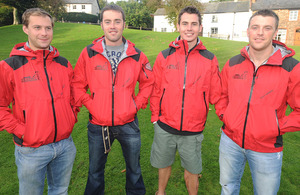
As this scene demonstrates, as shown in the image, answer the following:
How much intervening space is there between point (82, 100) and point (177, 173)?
2554 millimetres

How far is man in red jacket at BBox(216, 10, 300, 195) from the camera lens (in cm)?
270

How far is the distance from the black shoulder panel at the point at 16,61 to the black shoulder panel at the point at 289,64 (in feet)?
10.5

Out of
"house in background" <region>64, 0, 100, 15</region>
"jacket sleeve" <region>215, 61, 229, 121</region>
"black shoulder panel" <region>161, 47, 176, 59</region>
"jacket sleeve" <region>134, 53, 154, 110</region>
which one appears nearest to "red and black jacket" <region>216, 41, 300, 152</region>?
"jacket sleeve" <region>215, 61, 229, 121</region>

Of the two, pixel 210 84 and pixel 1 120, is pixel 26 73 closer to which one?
pixel 1 120

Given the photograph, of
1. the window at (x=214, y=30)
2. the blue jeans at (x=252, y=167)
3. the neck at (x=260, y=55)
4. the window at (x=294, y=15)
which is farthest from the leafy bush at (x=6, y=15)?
the window at (x=294, y=15)

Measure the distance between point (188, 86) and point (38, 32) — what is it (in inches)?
85.8

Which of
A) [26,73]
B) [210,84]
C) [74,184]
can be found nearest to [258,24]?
[210,84]

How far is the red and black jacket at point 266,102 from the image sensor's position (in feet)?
8.80

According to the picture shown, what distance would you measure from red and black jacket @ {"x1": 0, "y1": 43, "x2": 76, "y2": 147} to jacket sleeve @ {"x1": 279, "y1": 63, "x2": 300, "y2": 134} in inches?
111

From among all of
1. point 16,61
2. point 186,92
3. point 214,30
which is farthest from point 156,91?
point 214,30

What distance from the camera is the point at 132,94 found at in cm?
344

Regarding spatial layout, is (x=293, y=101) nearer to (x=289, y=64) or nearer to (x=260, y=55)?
(x=289, y=64)

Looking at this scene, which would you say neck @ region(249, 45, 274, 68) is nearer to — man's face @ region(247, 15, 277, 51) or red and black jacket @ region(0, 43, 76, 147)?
man's face @ region(247, 15, 277, 51)

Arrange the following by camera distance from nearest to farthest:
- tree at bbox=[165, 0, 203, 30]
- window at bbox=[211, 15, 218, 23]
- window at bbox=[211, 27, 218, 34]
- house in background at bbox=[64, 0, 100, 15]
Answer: tree at bbox=[165, 0, 203, 30] < window at bbox=[211, 15, 218, 23] < window at bbox=[211, 27, 218, 34] < house in background at bbox=[64, 0, 100, 15]
